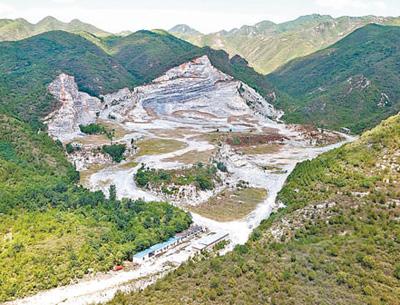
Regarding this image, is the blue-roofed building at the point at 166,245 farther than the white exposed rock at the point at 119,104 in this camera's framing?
No

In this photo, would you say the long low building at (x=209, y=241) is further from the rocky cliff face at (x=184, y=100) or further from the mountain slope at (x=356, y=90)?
the mountain slope at (x=356, y=90)

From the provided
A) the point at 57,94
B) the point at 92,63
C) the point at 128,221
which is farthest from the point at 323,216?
the point at 92,63

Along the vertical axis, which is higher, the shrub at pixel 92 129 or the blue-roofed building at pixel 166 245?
the shrub at pixel 92 129

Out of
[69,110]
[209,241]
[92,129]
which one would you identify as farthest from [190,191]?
[69,110]

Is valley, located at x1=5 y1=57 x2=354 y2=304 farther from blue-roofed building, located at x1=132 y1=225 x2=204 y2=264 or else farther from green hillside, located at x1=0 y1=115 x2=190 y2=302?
green hillside, located at x1=0 y1=115 x2=190 y2=302

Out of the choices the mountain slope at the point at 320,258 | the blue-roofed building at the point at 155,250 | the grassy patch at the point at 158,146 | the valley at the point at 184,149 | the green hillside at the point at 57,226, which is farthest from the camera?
the grassy patch at the point at 158,146

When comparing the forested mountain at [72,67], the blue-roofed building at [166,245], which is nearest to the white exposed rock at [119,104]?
the forested mountain at [72,67]
